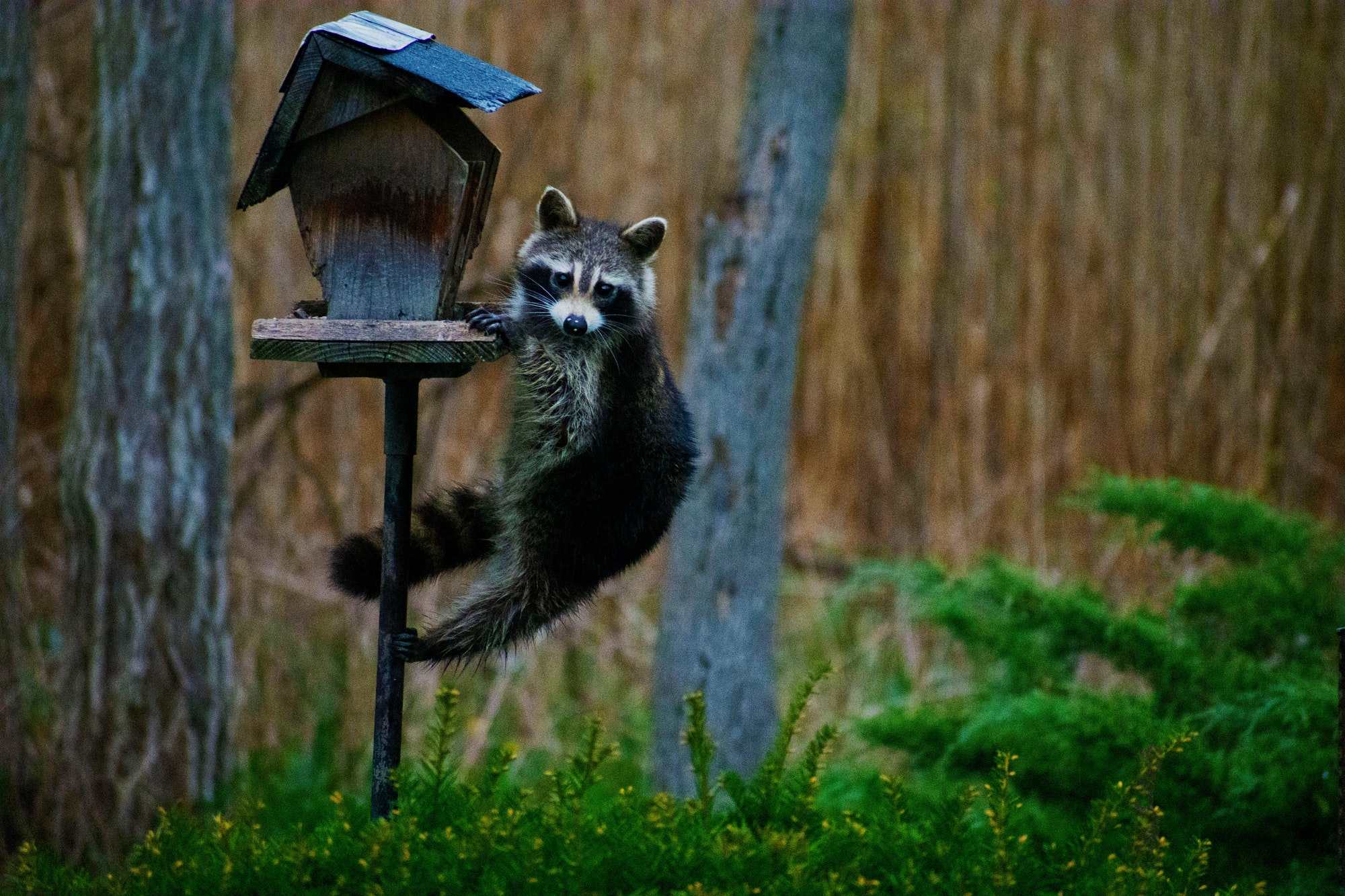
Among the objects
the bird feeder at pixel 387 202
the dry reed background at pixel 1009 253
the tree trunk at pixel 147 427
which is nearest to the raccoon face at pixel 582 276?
the bird feeder at pixel 387 202

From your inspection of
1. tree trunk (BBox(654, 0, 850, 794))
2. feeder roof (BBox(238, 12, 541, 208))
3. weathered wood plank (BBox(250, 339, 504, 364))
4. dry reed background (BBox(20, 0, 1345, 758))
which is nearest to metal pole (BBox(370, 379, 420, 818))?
weathered wood plank (BBox(250, 339, 504, 364))

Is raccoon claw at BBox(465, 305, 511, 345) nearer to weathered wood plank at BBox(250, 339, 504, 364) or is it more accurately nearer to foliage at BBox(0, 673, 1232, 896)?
weathered wood plank at BBox(250, 339, 504, 364)

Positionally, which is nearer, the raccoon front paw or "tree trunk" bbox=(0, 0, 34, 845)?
the raccoon front paw

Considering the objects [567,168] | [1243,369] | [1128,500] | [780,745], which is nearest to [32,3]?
[567,168]

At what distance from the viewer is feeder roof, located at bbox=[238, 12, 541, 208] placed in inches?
106

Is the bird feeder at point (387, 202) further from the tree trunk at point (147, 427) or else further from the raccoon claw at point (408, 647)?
the tree trunk at point (147, 427)

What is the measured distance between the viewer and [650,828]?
2736mm

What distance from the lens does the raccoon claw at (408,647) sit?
9.29 feet

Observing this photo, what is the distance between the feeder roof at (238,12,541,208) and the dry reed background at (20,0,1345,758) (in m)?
4.42

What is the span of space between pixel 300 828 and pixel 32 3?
11.5 feet

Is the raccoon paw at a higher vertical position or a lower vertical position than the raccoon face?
lower

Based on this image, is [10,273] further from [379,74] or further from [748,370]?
[748,370]

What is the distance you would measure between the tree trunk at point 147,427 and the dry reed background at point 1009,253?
2178 millimetres

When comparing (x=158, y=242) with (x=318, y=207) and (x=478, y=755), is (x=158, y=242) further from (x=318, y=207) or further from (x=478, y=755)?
(x=478, y=755)
